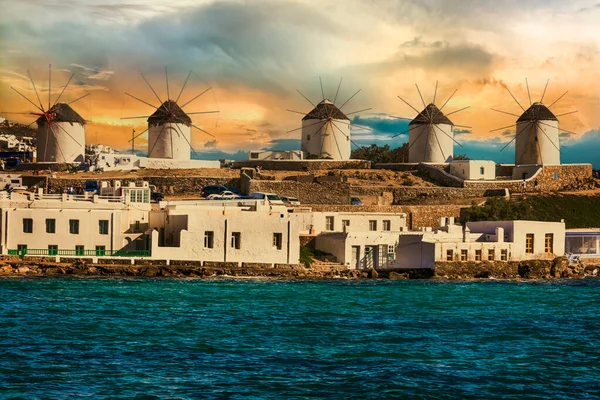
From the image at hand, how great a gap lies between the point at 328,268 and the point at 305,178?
19448mm

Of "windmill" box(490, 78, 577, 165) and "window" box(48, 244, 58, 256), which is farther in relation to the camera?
"windmill" box(490, 78, 577, 165)

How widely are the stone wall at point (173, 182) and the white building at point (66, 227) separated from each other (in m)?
18.2

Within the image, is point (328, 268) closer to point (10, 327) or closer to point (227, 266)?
point (227, 266)

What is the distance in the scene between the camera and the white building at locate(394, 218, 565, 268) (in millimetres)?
52656

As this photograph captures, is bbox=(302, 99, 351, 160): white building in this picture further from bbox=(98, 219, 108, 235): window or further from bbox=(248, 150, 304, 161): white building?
bbox=(98, 219, 108, 235): window

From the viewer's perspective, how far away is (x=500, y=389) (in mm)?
24734

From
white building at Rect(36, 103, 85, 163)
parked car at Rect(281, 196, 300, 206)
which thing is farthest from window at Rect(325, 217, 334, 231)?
white building at Rect(36, 103, 85, 163)

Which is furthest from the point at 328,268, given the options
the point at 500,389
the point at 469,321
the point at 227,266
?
the point at 500,389

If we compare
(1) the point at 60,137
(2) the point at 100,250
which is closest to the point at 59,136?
(1) the point at 60,137

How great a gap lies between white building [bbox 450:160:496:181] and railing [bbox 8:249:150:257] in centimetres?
3357

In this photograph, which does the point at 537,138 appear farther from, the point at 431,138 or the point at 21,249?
the point at 21,249

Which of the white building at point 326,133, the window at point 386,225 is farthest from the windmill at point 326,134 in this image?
the window at point 386,225

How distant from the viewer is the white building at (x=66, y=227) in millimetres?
48875

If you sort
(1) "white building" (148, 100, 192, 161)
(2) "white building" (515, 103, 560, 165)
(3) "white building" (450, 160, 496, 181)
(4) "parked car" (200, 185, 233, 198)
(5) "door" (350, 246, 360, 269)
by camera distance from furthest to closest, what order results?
(2) "white building" (515, 103, 560, 165), (1) "white building" (148, 100, 192, 161), (3) "white building" (450, 160, 496, 181), (4) "parked car" (200, 185, 233, 198), (5) "door" (350, 246, 360, 269)
